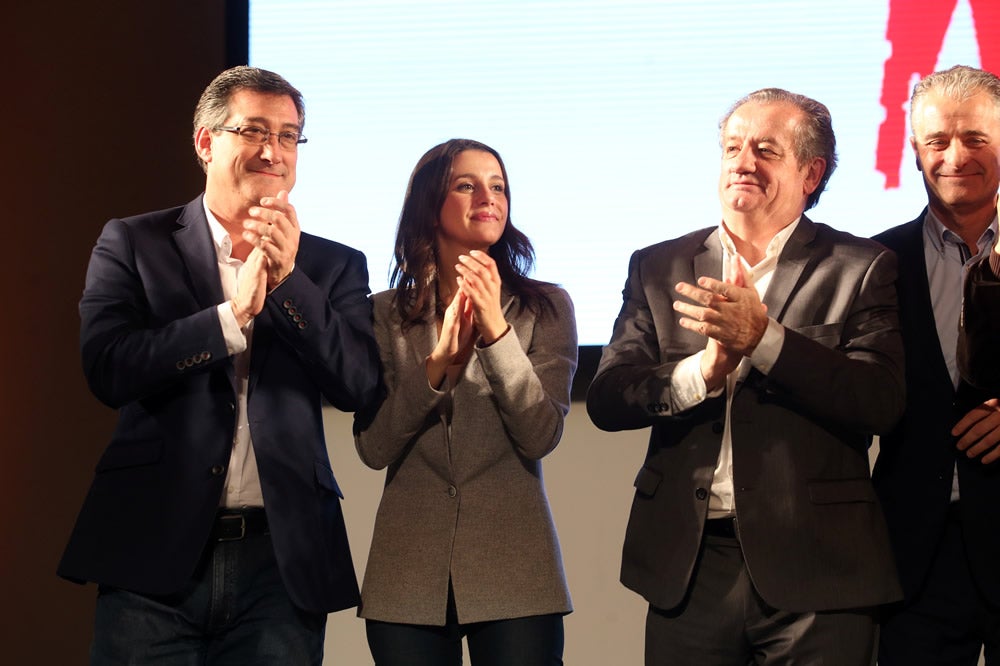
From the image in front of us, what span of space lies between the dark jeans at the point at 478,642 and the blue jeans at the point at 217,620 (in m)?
0.17

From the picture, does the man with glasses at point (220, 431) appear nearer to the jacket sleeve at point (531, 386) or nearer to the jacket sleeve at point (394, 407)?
the jacket sleeve at point (394, 407)

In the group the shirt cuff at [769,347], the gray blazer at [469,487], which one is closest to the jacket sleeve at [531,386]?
the gray blazer at [469,487]

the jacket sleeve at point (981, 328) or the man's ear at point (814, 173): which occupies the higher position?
the man's ear at point (814, 173)

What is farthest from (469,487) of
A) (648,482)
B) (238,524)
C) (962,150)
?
(962,150)

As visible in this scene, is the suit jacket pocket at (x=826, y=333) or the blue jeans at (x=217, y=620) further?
the suit jacket pocket at (x=826, y=333)

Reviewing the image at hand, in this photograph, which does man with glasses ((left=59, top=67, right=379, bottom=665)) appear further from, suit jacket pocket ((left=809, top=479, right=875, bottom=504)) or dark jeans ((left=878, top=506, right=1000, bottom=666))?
dark jeans ((left=878, top=506, right=1000, bottom=666))

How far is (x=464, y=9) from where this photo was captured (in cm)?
364

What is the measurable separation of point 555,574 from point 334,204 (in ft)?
5.65

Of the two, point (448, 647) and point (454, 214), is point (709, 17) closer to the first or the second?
point (454, 214)

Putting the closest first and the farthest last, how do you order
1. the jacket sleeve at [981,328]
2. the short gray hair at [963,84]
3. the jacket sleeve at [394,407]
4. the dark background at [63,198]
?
the jacket sleeve at [981,328], the jacket sleeve at [394,407], the short gray hair at [963,84], the dark background at [63,198]

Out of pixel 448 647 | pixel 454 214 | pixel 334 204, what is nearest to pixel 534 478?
pixel 448 647

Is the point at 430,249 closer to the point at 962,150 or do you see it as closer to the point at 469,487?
the point at 469,487

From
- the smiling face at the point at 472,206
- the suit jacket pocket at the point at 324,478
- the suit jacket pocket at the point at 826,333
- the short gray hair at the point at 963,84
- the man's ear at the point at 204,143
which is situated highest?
the short gray hair at the point at 963,84

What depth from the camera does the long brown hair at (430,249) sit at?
2.42m
